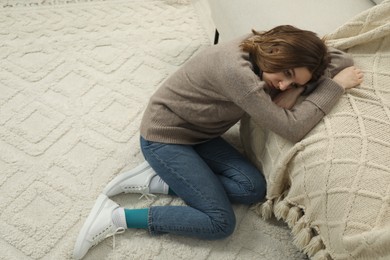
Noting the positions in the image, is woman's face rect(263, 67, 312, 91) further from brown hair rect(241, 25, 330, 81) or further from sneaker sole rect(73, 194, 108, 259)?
sneaker sole rect(73, 194, 108, 259)

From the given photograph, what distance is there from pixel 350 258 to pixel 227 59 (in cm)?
57

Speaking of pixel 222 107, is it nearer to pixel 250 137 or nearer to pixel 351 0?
pixel 250 137

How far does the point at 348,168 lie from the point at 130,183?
0.66 metres

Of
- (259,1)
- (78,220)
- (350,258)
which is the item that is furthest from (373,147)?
(78,220)

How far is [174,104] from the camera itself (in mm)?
1189

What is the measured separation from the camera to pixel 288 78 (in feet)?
3.38

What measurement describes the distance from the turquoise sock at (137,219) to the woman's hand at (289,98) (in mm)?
501

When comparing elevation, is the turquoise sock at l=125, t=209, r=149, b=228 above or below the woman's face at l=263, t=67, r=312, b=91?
below

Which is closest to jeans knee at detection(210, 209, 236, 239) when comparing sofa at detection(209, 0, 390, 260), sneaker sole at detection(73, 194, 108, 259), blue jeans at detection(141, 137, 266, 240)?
blue jeans at detection(141, 137, 266, 240)

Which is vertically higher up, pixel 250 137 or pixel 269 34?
pixel 269 34

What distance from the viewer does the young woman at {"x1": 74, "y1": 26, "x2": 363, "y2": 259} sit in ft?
3.34

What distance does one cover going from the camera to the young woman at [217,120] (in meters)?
1.02

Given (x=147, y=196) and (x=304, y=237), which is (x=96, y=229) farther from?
(x=304, y=237)

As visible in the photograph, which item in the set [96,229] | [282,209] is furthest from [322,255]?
[96,229]
